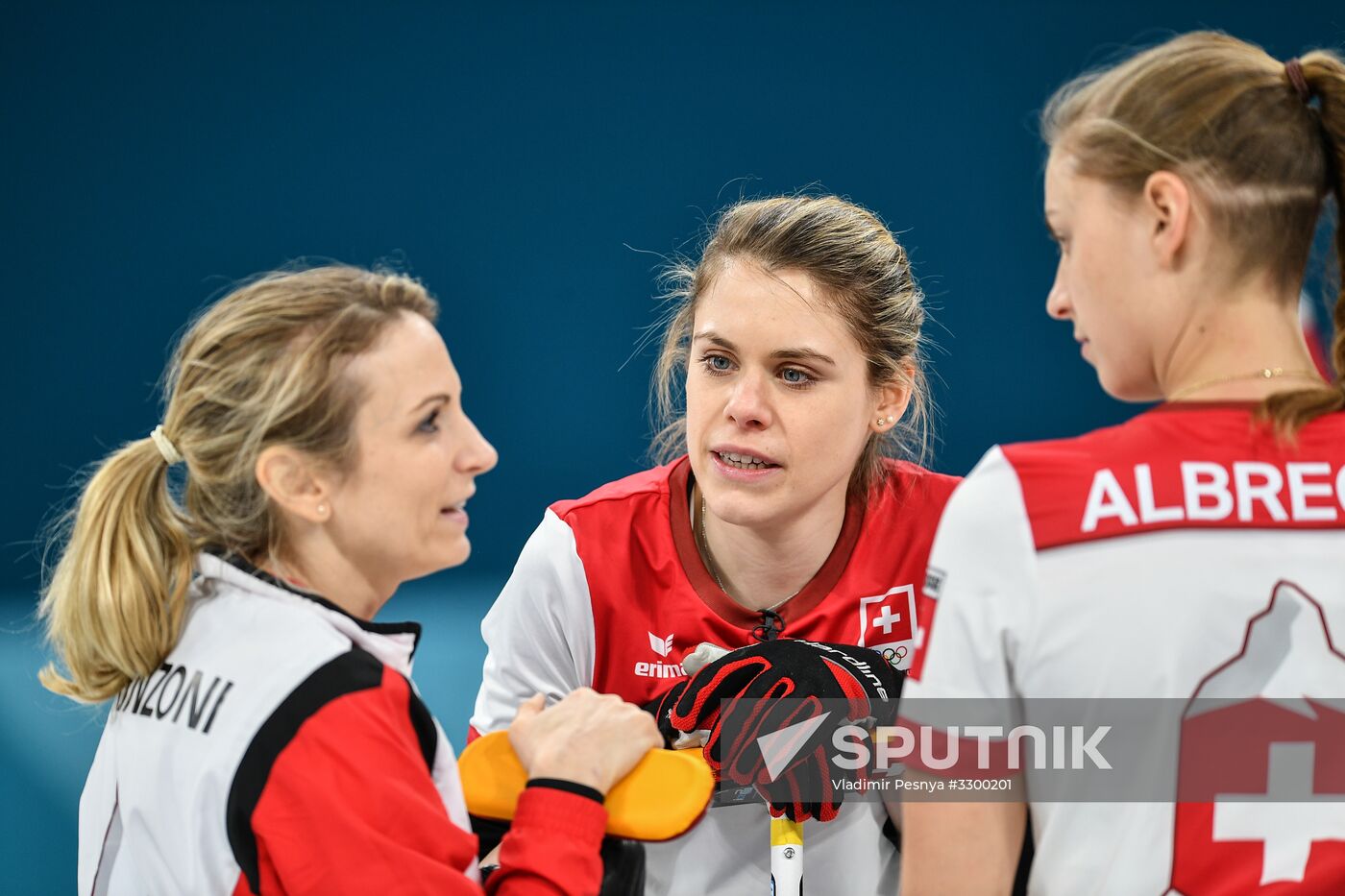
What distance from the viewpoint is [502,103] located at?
3656 mm

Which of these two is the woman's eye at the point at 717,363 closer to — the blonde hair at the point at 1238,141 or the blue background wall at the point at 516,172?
the blonde hair at the point at 1238,141

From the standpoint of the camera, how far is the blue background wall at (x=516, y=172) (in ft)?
11.9

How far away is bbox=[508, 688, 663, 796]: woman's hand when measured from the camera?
1246 millimetres

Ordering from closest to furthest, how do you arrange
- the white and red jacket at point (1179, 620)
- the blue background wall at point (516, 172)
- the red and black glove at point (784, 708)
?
the white and red jacket at point (1179, 620)
the red and black glove at point (784, 708)
the blue background wall at point (516, 172)

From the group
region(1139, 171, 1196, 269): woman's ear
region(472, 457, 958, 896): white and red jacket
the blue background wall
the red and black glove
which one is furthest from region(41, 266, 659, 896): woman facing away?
the blue background wall

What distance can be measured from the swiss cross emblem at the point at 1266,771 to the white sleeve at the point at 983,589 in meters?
0.14

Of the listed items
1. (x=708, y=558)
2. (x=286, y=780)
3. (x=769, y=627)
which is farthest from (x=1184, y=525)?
(x=708, y=558)

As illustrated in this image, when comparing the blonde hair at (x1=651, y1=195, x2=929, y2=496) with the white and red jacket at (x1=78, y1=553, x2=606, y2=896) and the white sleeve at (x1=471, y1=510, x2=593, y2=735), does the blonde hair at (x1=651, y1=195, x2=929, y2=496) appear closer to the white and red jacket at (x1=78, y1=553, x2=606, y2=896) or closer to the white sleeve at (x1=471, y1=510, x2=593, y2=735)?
the white sleeve at (x1=471, y1=510, x2=593, y2=735)

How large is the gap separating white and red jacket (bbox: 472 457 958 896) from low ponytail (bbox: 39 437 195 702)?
1.89ft

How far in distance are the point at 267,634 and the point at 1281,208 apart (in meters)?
0.88

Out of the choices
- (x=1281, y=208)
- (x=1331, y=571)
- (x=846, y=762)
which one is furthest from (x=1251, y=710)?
(x=846, y=762)

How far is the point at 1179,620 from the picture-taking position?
0.96m

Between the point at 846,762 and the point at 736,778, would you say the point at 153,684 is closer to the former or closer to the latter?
the point at 736,778

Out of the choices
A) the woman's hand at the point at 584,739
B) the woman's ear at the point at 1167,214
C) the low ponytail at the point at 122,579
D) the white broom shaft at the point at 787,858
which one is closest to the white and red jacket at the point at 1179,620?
the woman's ear at the point at 1167,214
